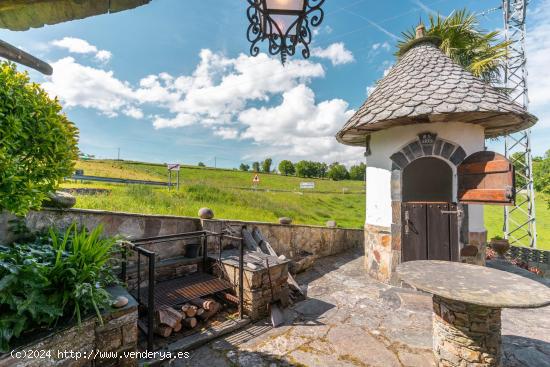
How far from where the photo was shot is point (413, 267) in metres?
3.58

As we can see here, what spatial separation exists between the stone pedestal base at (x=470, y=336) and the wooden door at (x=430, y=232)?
8.67ft

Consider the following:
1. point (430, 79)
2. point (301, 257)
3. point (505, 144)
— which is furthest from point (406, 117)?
point (505, 144)

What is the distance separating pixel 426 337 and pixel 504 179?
2962mm

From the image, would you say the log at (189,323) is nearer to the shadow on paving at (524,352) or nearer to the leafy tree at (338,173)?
the shadow on paving at (524,352)

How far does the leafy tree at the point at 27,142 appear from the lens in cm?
223

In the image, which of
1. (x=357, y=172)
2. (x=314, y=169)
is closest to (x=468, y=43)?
(x=357, y=172)

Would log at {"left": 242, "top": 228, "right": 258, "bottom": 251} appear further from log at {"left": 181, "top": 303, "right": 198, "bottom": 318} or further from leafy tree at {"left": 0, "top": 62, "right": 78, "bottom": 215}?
leafy tree at {"left": 0, "top": 62, "right": 78, "bottom": 215}

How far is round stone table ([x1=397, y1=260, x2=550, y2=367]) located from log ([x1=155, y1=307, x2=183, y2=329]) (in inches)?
122

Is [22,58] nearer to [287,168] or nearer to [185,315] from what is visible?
[185,315]

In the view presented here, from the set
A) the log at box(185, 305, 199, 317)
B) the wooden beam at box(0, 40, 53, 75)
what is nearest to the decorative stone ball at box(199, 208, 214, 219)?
the log at box(185, 305, 199, 317)

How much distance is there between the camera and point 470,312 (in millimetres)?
2852

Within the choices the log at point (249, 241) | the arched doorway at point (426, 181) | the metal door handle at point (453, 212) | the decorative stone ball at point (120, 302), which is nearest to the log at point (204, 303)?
the log at point (249, 241)

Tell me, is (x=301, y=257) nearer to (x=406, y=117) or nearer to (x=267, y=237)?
(x=267, y=237)

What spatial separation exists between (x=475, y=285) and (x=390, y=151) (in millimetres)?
3596
